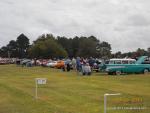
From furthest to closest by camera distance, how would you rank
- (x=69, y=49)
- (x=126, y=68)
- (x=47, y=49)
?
(x=69, y=49)
(x=47, y=49)
(x=126, y=68)

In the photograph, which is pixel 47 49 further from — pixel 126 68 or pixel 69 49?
pixel 126 68

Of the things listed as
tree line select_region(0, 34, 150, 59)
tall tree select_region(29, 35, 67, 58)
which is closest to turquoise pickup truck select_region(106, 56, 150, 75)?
tree line select_region(0, 34, 150, 59)

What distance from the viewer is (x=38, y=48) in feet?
409

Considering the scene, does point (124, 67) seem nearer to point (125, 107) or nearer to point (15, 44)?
point (125, 107)

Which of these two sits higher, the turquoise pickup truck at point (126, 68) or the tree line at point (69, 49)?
the tree line at point (69, 49)

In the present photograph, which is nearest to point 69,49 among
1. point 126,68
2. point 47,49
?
point 47,49

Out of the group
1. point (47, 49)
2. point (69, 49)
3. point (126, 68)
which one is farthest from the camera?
point (69, 49)

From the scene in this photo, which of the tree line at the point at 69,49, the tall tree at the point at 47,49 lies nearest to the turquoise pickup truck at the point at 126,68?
the tree line at the point at 69,49

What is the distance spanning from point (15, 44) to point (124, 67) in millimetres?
156569

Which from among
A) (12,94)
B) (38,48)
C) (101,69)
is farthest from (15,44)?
(12,94)

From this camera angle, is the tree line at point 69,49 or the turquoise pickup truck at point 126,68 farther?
the tree line at point 69,49

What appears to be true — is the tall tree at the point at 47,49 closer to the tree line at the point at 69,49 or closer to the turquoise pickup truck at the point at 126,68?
the tree line at the point at 69,49

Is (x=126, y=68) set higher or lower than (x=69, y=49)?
lower

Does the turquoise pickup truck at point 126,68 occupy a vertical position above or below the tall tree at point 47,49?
below
